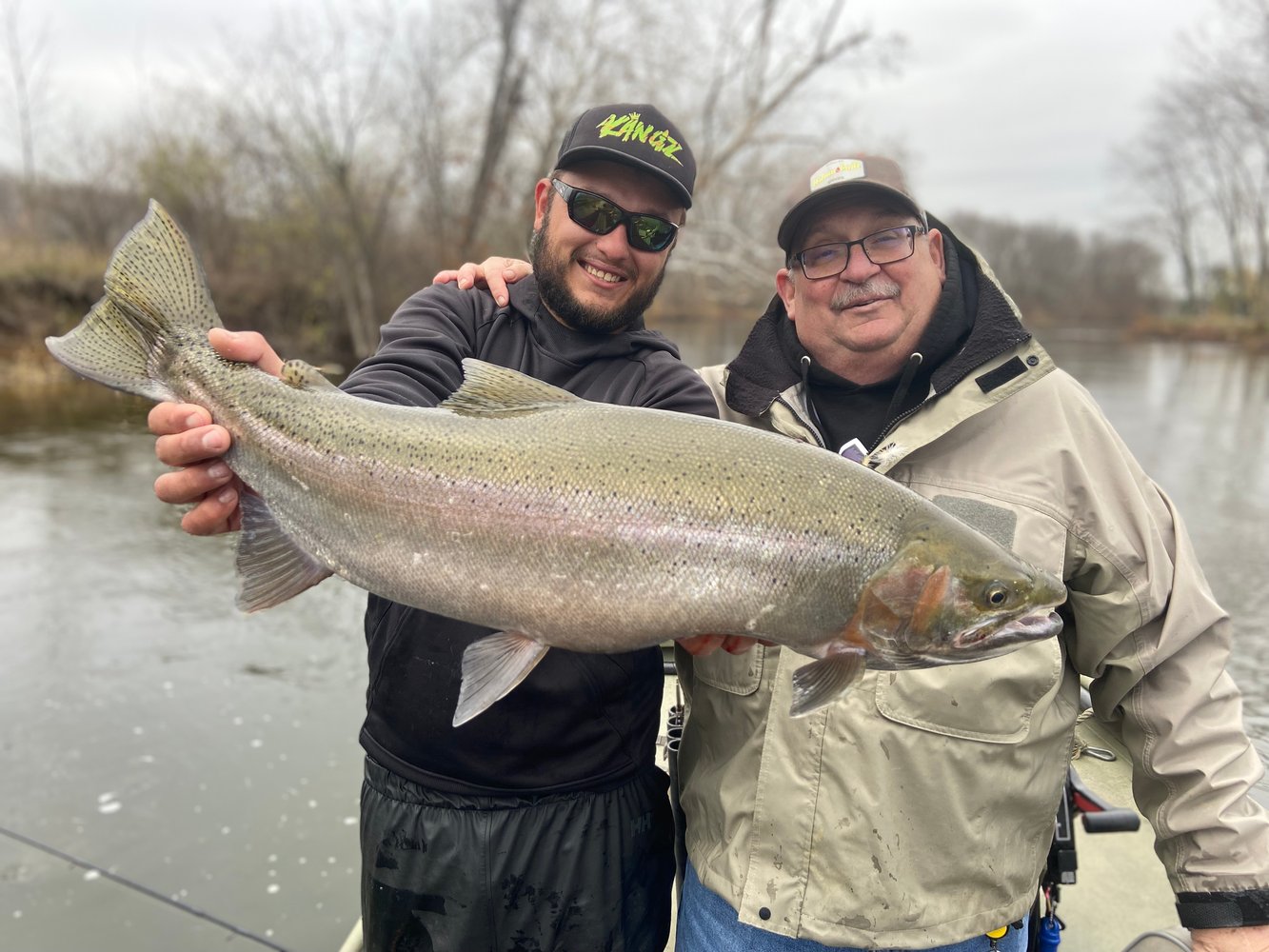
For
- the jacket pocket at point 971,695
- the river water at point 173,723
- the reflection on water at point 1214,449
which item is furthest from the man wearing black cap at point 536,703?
the reflection on water at point 1214,449

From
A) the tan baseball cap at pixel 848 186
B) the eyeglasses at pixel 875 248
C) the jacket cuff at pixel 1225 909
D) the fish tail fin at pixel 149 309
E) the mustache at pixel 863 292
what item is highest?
the tan baseball cap at pixel 848 186

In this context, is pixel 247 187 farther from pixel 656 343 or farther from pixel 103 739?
pixel 656 343

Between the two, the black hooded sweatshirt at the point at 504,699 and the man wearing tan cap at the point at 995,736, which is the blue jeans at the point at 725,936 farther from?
the black hooded sweatshirt at the point at 504,699

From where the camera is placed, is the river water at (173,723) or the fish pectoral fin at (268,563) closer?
the fish pectoral fin at (268,563)

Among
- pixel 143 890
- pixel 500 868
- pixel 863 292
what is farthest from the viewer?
pixel 143 890

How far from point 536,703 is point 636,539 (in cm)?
65

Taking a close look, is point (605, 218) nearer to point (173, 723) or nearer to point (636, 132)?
point (636, 132)

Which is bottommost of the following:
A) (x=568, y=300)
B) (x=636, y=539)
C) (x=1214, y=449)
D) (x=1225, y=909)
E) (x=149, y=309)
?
(x=1214, y=449)

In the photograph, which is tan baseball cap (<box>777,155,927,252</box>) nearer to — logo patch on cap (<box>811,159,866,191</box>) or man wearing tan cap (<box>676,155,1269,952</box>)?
logo patch on cap (<box>811,159,866,191</box>)

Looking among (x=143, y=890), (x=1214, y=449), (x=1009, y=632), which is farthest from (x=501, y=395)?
(x=1214, y=449)

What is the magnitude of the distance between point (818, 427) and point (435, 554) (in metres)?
1.31

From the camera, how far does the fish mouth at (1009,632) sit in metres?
1.93

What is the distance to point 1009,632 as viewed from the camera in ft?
6.35

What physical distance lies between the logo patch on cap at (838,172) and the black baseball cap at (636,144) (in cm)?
43
